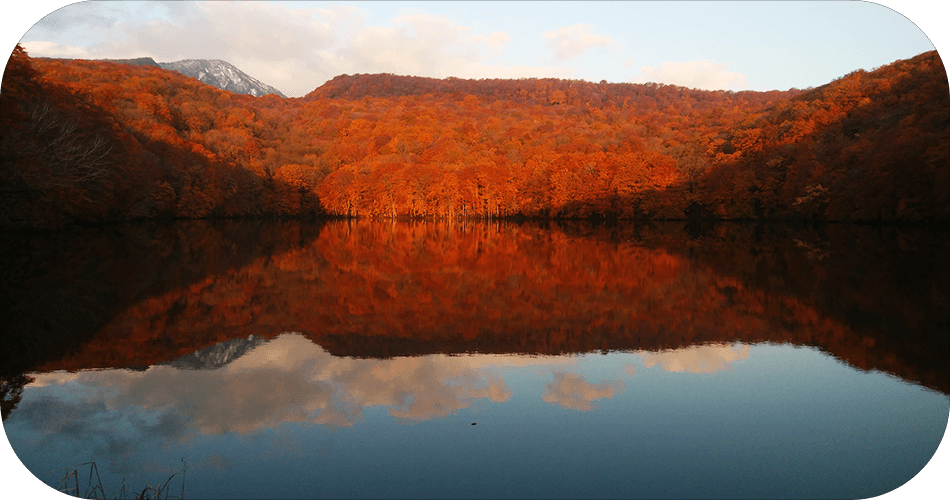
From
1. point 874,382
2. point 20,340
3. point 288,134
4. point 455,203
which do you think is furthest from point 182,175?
point 874,382

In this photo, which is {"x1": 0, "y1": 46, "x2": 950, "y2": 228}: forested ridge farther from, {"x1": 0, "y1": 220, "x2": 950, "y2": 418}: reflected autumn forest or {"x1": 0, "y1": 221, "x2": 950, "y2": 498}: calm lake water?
{"x1": 0, "y1": 221, "x2": 950, "y2": 498}: calm lake water

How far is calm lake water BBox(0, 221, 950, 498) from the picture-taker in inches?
201

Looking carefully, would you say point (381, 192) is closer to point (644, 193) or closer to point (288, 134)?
point (288, 134)

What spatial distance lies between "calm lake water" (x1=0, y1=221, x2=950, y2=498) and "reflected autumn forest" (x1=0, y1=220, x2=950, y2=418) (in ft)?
0.30

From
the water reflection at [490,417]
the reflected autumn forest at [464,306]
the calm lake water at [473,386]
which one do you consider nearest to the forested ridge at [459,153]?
the reflected autumn forest at [464,306]

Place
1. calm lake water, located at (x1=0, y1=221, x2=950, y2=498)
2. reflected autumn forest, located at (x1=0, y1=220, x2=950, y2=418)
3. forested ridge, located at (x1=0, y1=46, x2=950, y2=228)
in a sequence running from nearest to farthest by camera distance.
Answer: calm lake water, located at (x1=0, y1=221, x2=950, y2=498) < reflected autumn forest, located at (x1=0, y1=220, x2=950, y2=418) < forested ridge, located at (x1=0, y1=46, x2=950, y2=228)

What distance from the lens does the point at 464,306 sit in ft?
43.3

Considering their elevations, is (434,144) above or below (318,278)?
above

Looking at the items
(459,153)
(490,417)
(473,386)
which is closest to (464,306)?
(473,386)

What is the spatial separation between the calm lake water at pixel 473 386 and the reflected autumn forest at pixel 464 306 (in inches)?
3.6

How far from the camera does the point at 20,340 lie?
30.4ft

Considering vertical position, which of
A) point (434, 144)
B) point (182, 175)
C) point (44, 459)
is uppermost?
point (434, 144)

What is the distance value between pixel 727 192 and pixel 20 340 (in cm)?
7121

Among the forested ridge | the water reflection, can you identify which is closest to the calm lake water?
the water reflection
